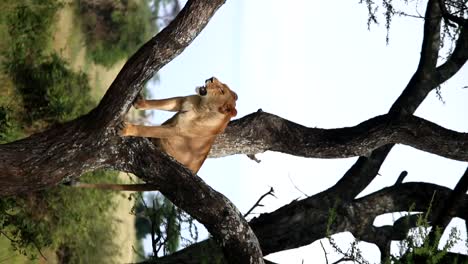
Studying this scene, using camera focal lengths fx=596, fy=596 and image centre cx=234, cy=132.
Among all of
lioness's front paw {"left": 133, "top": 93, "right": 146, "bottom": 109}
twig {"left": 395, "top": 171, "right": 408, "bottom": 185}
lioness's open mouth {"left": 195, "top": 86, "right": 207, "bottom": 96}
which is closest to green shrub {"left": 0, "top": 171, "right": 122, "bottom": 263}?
lioness's front paw {"left": 133, "top": 93, "right": 146, "bottom": 109}

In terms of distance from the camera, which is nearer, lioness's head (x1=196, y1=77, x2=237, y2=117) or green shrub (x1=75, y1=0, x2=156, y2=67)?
lioness's head (x1=196, y1=77, x2=237, y2=117)

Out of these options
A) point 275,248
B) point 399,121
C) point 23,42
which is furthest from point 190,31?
point 23,42

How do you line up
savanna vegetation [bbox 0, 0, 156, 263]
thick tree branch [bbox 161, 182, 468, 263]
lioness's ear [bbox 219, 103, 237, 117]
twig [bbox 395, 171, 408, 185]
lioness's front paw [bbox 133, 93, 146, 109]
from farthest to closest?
savanna vegetation [bbox 0, 0, 156, 263], twig [bbox 395, 171, 408, 185], thick tree branch [bbox 161, 182, 468, 263], lioness's front paw [bbox 133, 93, 146, 109], lioness's ear [bbox 219, 103, 237, 117]

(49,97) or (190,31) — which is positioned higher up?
(49,97)

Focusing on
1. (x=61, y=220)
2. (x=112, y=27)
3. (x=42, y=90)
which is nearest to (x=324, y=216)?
(x=61, y=220)

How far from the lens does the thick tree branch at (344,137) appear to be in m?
6.88

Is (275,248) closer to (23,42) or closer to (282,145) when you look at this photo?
(282,145)

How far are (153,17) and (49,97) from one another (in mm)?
5092

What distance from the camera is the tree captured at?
17.0ft

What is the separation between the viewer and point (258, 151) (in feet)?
23.1

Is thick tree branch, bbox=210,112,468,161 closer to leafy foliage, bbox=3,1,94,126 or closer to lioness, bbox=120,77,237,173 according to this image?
lioness, bbox=120,77,237,173

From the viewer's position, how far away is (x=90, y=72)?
12523 millimetres

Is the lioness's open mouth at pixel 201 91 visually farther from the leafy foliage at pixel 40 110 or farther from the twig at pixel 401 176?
the leafy foliage at pixel 40 110

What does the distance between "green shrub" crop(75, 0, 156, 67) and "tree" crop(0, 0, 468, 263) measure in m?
6.23
